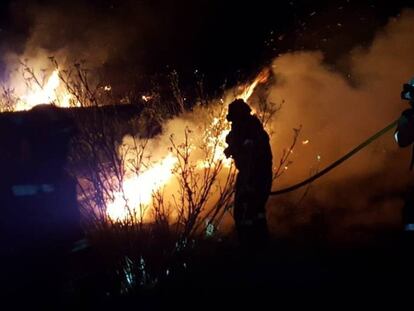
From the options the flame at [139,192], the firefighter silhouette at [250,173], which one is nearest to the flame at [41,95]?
the flame at [139,192]

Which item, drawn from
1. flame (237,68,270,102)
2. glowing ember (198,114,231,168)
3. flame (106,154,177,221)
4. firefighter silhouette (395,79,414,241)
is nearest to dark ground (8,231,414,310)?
firefighter silhouette (395,79,414,241)

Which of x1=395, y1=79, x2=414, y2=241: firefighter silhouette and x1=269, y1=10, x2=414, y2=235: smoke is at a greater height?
x1=269, y1=10, x2=414, y2=235: smoke

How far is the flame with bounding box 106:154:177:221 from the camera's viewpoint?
6719 millimetres

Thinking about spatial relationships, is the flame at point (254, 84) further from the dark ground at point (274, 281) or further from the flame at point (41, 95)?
the dark ground at point (274, 281)

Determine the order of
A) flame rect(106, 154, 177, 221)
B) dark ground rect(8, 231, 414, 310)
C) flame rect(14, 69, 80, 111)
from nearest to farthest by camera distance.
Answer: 1. dark ground rect(8, 231, 414, 310)
2. flame rect(106, 154, 177, 221)
3. flame rect(14, 69, 80, 111)

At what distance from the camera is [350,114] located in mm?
9703

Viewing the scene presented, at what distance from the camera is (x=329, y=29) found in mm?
10461

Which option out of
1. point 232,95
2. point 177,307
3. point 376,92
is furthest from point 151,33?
point 177,307

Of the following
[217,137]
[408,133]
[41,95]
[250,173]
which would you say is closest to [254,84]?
[217,137]

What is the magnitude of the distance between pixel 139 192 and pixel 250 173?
1.54m

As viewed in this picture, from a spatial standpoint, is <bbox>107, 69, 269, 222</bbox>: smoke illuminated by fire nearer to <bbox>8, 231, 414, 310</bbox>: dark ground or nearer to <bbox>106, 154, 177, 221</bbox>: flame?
<bbox>106, 154, 177, 221</bbox>: flame

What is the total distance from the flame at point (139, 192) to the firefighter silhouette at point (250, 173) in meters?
1.21

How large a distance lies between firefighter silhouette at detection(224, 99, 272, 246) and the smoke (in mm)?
2402

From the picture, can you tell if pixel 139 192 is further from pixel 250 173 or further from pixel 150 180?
pixel 250 173
